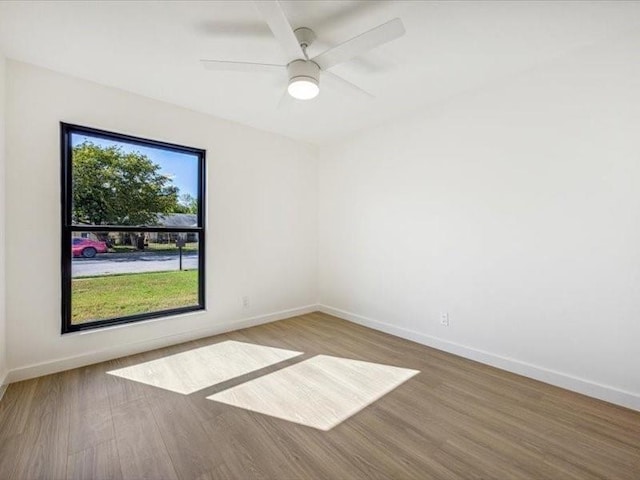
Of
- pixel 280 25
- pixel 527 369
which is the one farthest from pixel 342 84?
pixel 527 369

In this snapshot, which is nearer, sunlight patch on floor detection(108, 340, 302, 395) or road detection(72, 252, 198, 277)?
sunlight patch on floor detection(108, 340, 302, 395)

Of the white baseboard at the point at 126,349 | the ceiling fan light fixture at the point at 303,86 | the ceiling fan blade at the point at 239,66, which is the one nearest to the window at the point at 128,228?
the white baseboard at the point at 126,349

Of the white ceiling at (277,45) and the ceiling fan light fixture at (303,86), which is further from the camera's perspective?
the ceiling fan light fixture at (303,86)

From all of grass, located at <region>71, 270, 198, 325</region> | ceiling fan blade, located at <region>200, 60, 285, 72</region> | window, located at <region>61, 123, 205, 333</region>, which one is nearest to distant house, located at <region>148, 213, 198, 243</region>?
window, located at <region>61, 123, 205, 333</region>

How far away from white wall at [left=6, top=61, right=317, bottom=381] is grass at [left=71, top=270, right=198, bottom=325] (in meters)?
0.16

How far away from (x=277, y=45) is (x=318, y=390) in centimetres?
250

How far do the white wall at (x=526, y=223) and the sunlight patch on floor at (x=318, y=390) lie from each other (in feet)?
2.93

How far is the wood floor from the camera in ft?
4.87

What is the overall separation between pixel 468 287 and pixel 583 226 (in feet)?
3.20

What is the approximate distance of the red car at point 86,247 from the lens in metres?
2.59

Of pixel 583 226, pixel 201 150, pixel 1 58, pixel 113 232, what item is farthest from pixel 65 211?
pixel 583 226

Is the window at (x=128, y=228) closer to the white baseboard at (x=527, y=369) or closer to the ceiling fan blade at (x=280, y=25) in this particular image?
the ceiling fan blade at (x=280, y=25)

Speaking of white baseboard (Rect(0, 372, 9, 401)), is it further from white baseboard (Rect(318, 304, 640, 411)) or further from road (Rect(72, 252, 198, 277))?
white baseboard (Rect(318, 304, 640, 411))

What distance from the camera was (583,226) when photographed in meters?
2.15
